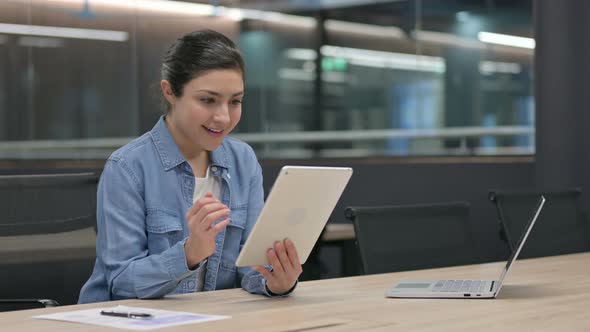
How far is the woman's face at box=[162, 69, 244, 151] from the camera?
2.22 metres

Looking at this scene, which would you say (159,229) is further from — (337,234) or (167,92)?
(337,234)

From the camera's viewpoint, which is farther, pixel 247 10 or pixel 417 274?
pixel 247 10

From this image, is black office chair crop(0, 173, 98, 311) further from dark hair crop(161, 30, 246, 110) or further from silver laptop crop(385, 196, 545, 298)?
silver laptop crop(385, 196, 545, 298)

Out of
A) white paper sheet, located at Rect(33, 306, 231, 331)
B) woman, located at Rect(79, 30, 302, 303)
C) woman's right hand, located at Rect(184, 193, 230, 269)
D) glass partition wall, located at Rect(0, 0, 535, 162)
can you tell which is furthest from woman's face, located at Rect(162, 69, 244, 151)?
glass partition wall, located at Rect(0, 0, 535, 162)

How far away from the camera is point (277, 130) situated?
23.6 ft

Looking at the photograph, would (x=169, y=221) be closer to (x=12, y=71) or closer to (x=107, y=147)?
(x=12, y=71)

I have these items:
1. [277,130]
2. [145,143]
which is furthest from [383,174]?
[145,143]

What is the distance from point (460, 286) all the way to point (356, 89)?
5.33 m

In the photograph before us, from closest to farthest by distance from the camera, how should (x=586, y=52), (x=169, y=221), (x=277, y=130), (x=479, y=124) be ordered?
(x=169, y=221), (x=586, y=52), (x=479, y=124), (x=277, y=130)

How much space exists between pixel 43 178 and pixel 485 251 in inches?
123

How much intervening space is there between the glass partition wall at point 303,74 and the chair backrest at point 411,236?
8.35 ft

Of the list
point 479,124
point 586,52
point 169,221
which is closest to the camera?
point 169,221

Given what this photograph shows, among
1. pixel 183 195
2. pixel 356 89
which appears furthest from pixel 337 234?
pixel 356 89

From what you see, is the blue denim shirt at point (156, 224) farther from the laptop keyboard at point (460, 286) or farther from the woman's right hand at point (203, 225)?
the laptop keyboard at point (460, 286)
